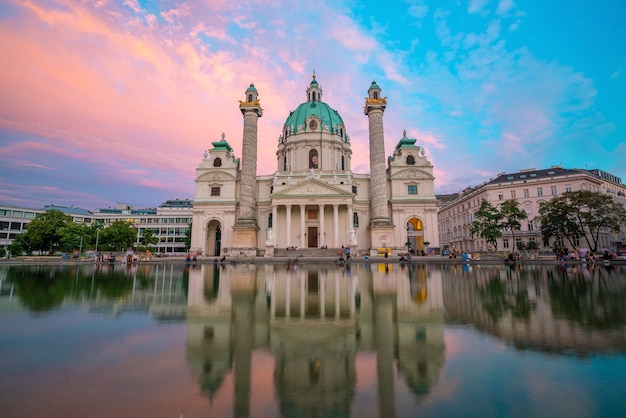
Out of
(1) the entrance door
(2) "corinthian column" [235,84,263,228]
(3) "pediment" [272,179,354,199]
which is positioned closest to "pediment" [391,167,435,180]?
(3) "pediment" [272,179,354,199]

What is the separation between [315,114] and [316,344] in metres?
60.4

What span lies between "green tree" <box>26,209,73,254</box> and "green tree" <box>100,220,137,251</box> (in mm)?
6556

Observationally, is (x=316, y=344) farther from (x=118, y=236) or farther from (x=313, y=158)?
(x=118, y=236)

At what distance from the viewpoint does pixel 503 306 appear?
29.5ft

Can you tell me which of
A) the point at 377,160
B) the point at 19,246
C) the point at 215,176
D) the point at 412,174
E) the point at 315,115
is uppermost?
the point at 315,115

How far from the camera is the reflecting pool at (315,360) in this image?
11.0 ft

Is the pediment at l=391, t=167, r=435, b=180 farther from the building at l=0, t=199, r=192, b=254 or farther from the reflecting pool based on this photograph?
the building at l=0, t=199, r=192, b=254

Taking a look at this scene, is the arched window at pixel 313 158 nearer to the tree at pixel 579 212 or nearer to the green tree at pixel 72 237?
the tree at pixel 579 212

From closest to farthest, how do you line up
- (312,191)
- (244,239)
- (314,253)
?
(314,253), (244,239), (312,191)

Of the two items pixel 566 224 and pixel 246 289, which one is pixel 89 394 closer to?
pixel 246 289

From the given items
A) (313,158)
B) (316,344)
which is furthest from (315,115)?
(316,344)

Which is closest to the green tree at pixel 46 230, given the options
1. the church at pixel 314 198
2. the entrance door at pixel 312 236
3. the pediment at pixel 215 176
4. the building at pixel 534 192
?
the church at pixel 314 198

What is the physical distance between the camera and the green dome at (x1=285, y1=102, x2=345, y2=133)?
204ft

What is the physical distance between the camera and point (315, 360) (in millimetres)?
4723
